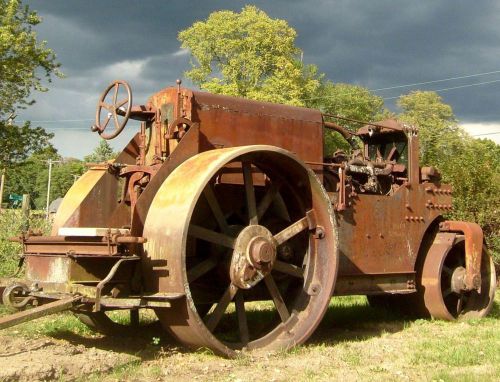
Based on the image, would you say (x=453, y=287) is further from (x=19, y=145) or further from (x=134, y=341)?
(x=19, y=145)

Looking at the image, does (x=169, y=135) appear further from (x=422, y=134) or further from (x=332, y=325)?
(x=422, y=134)

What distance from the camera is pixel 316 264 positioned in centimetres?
629

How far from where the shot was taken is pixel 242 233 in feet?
18.0

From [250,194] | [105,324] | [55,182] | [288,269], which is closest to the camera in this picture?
[250,194]

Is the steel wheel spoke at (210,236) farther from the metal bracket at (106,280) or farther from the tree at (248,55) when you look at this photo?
the tree at (248,55)

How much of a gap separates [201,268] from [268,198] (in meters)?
0.98

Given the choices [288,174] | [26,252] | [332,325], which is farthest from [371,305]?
[26,252]

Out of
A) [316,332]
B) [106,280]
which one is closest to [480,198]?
[316,332]

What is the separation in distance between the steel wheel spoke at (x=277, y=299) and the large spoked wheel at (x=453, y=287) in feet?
7.67

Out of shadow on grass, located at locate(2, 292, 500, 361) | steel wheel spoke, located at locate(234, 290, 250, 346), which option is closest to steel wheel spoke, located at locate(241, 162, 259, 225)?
steel wheel spoke, located at locate(234, 290, 250, 346)

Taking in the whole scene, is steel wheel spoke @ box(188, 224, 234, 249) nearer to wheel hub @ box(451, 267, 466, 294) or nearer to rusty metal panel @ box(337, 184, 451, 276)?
rusty metal panel @ box(337, 184, 451, 276)

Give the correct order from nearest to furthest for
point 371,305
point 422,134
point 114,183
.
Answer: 1. point 114,183
2. point 371,305
3. point 422,134

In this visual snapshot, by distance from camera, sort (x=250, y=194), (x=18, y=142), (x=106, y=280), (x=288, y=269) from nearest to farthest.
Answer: (x=106, y=280) → (x=250, y=194) → (x=288, y=269) → (x=18, y=142)

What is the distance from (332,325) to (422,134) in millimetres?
35563
